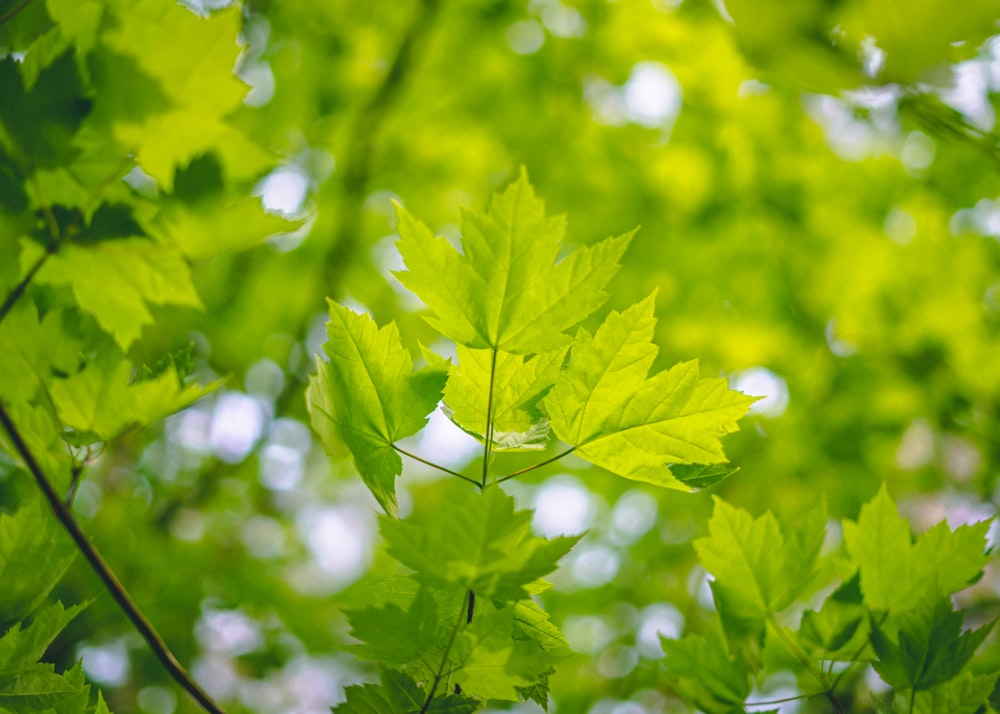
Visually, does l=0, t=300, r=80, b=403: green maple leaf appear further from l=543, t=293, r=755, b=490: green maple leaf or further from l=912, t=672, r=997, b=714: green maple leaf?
l=912, t=672, r=997, b=714: green maple leaf

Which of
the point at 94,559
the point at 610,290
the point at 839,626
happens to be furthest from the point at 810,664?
the point at 610,290

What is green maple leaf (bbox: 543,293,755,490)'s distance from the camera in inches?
25.9

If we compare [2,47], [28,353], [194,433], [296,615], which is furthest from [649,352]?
[194,433]

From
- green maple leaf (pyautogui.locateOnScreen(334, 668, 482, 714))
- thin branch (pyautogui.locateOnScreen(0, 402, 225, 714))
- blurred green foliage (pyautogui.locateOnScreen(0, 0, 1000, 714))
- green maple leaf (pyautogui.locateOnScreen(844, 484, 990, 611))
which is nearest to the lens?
thin branch (pyautogui.locateOnScreen(0, 402, 225, 714))

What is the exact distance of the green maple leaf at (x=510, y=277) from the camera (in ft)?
2.08

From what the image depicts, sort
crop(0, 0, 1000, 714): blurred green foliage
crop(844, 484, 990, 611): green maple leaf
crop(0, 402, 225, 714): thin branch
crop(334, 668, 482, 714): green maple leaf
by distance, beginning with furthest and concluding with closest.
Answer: crop(0, 0, 1000, 714): blurred green foliage < crop(844, 484, 990, 611): green maple leaf < crop(334, 668, 482, 714): green maple leaf < crop(0, 402, 225, 714): thin branch

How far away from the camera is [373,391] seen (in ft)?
2.22

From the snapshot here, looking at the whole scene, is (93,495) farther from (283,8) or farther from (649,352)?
(649,352)

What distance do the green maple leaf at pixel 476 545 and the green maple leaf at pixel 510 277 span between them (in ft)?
0.55

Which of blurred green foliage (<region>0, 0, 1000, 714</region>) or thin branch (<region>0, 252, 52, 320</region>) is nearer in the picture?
thin branch (<region>0, 252, 52, 320</region>)

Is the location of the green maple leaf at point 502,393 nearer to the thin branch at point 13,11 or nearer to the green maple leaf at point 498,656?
the green maple leaf at point 498,656

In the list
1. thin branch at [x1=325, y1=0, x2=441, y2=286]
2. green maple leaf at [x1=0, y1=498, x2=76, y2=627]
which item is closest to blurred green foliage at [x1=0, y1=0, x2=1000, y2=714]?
thin branch at [x1=325, y1=0, x2=441, y2=286]

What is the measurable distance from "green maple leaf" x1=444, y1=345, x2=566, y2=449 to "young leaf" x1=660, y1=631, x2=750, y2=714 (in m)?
0.27

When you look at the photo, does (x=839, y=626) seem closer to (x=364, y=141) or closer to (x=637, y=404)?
(x=637, y=404)
